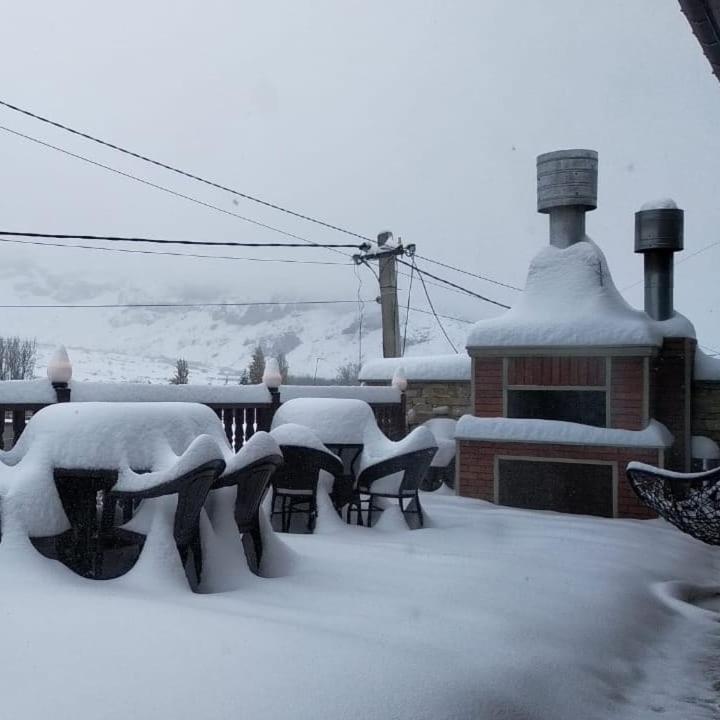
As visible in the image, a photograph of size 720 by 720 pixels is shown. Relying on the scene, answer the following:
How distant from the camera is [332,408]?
7.32 m

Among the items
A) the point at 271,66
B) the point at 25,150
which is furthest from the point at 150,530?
the point at 271,66

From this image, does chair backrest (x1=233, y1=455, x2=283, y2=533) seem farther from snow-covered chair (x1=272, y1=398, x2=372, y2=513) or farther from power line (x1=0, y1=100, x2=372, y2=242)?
power line (x1=0, y1=100, x2=372, y2=242)

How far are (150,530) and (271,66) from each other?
3814cm

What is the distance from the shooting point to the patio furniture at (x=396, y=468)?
A: 22.7ft

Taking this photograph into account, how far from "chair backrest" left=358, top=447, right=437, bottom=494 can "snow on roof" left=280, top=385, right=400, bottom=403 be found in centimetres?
227

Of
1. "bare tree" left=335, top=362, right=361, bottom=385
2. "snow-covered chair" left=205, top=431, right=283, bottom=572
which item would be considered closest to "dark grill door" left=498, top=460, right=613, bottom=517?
"snow-covered chair" left=205, top=431, right=283, bottom=572

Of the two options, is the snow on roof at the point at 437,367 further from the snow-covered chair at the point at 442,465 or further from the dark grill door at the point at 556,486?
the dark grill door at the point at 556,486

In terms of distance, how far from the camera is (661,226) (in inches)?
413

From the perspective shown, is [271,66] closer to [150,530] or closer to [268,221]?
[268,221]

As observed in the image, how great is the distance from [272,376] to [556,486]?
3509 mm

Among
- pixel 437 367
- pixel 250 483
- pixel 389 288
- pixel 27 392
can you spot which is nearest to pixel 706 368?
pixel 437 367

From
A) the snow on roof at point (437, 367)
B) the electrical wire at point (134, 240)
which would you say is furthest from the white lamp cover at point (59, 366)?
the electrical wire at point (134, 240)

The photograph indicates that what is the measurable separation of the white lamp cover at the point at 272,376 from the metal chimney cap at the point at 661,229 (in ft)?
17.2

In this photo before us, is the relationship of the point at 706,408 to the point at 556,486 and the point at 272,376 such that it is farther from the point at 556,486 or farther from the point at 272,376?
the point at 272,376
